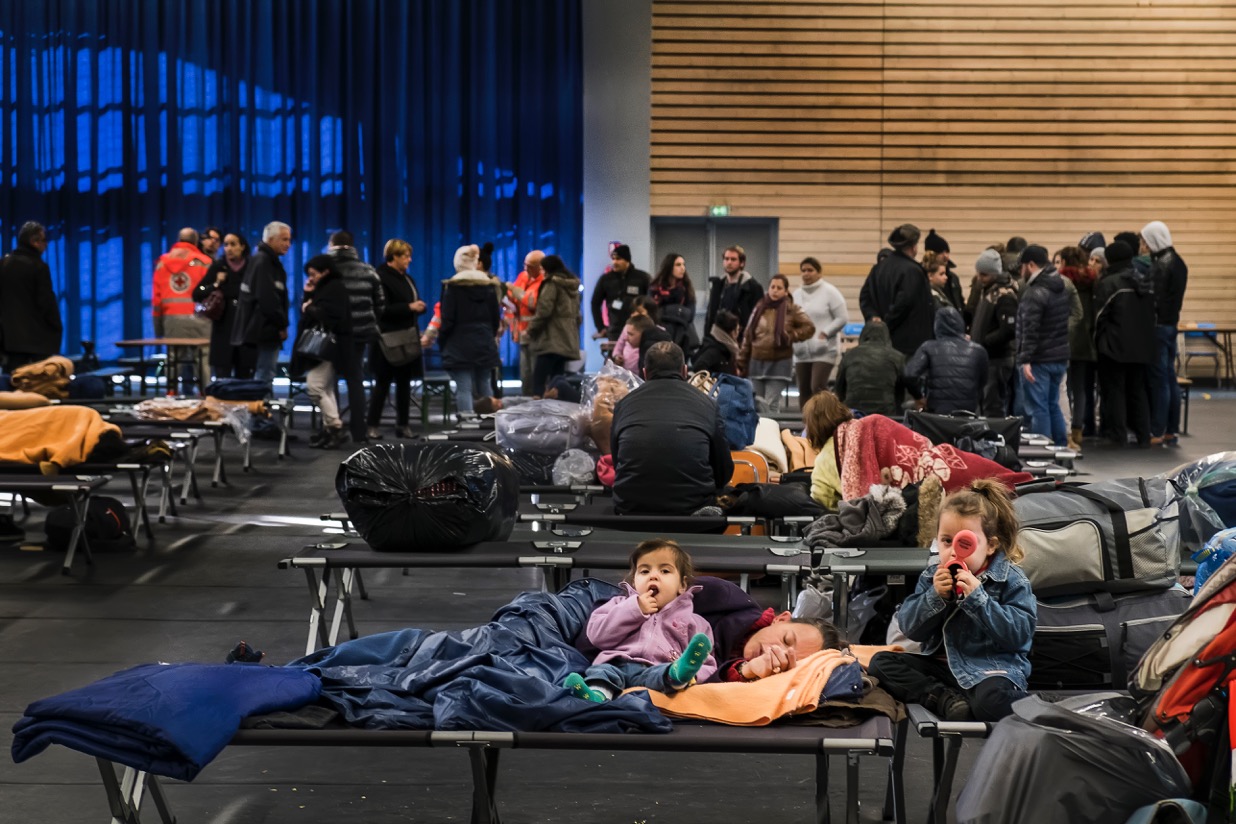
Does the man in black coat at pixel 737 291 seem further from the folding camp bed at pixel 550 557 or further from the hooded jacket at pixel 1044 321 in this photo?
the folding camp bed at pixel 550 557

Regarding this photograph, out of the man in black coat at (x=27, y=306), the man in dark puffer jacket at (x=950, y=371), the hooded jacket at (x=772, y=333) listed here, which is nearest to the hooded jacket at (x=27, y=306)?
the man in black coat at (x=27, y=306)

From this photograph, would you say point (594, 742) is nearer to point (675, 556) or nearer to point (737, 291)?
point (675, 556)

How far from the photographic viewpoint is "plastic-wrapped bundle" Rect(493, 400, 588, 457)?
7602 millimetres

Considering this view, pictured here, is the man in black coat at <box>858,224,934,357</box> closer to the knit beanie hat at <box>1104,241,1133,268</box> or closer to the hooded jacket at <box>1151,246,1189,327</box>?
the knit beanie hat at <box>1104,241,1133,268</box>

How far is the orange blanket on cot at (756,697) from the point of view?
353 centimetres

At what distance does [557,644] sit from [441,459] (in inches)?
51.4

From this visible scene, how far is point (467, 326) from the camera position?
12.0 metres

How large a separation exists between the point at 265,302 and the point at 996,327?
5998 millimetres

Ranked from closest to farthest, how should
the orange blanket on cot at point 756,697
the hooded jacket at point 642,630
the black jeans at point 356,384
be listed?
1. the orange blanket on cot at point 756,697
2. the hooded jacket at point 642,630
3. the black jeans at point 356,384

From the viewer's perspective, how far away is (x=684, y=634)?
4051mm

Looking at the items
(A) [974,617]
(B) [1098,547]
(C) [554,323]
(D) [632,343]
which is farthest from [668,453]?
(C) [554,323]

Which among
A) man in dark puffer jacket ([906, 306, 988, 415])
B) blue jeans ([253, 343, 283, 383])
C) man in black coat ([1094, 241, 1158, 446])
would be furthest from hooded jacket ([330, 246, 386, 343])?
man in black coat ([1094, 241, 1158, 446])

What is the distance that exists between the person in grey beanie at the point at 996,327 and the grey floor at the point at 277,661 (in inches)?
219

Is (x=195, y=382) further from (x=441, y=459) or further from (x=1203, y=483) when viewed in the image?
(x=1203, y=483)
